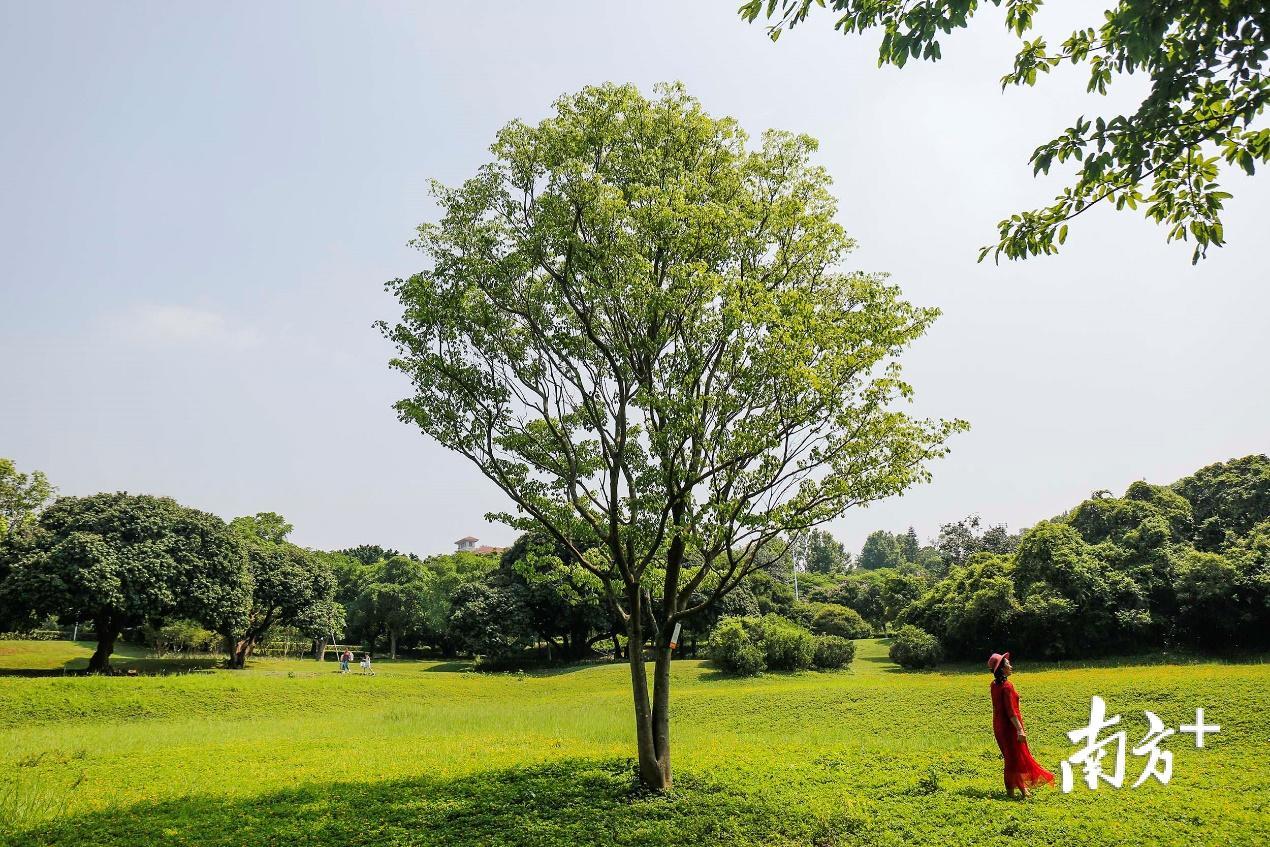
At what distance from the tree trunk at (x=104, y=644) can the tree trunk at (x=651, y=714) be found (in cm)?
3236

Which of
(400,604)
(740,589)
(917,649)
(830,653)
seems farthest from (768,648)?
(400,604)

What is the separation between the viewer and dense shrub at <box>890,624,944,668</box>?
117 feet

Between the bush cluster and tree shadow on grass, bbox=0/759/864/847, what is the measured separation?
21716 millimetres

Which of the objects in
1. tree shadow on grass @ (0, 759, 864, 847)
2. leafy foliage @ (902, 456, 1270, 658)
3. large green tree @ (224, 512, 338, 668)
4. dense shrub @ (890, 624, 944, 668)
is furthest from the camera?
large green tree @ (224, 512, 338, 668)

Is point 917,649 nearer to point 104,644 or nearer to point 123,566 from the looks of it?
point 123,566

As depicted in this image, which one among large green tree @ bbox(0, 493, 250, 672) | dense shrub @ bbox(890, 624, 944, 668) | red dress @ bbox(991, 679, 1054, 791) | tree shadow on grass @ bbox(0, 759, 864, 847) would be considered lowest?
dense shrub @ bbox(890, 624, 944, 668)

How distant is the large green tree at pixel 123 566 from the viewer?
29656 mm

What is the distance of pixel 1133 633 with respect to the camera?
33156 mm

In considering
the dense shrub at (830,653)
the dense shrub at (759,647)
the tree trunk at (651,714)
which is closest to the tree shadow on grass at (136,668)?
the dense shrub at (759,647)

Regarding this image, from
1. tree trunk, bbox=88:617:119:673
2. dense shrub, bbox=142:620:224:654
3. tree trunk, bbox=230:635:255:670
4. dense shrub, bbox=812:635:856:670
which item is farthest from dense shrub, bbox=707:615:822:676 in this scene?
dense shrub, bbox=142:620:224:654

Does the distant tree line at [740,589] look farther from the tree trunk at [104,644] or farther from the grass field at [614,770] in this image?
the grass field at [614,770]

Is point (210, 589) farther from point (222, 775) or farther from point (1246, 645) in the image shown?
point (1246, 645)

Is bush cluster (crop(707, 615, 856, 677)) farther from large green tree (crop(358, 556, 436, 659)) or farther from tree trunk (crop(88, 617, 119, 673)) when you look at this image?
large green tree (crop(358, 556, 436, 659))

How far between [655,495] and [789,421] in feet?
8.47
